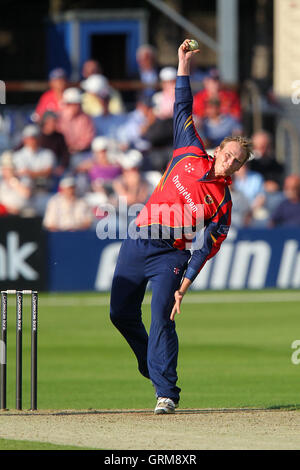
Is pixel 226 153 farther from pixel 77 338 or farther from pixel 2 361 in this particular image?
pixel 77 338

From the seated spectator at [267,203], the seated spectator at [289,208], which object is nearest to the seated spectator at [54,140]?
the seated spectator at [267,203]

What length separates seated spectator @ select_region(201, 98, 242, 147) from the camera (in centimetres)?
2031

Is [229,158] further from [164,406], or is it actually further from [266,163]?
[266,163]

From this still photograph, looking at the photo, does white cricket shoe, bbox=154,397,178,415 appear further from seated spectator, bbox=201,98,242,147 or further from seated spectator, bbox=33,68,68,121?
seated spectator, bbox=33,68,68,121

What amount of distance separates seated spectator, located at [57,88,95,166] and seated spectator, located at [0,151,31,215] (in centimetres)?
132

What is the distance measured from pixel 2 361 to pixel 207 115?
1221 cm

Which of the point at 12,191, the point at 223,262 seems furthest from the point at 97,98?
the point at 223,262

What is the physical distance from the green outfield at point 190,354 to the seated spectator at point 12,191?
1.53 m

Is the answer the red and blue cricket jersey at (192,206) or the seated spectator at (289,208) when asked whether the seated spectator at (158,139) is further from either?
the red and blue cricket jersey at (192,206)

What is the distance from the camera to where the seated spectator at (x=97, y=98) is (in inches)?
819

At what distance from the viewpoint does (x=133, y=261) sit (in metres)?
8.85
